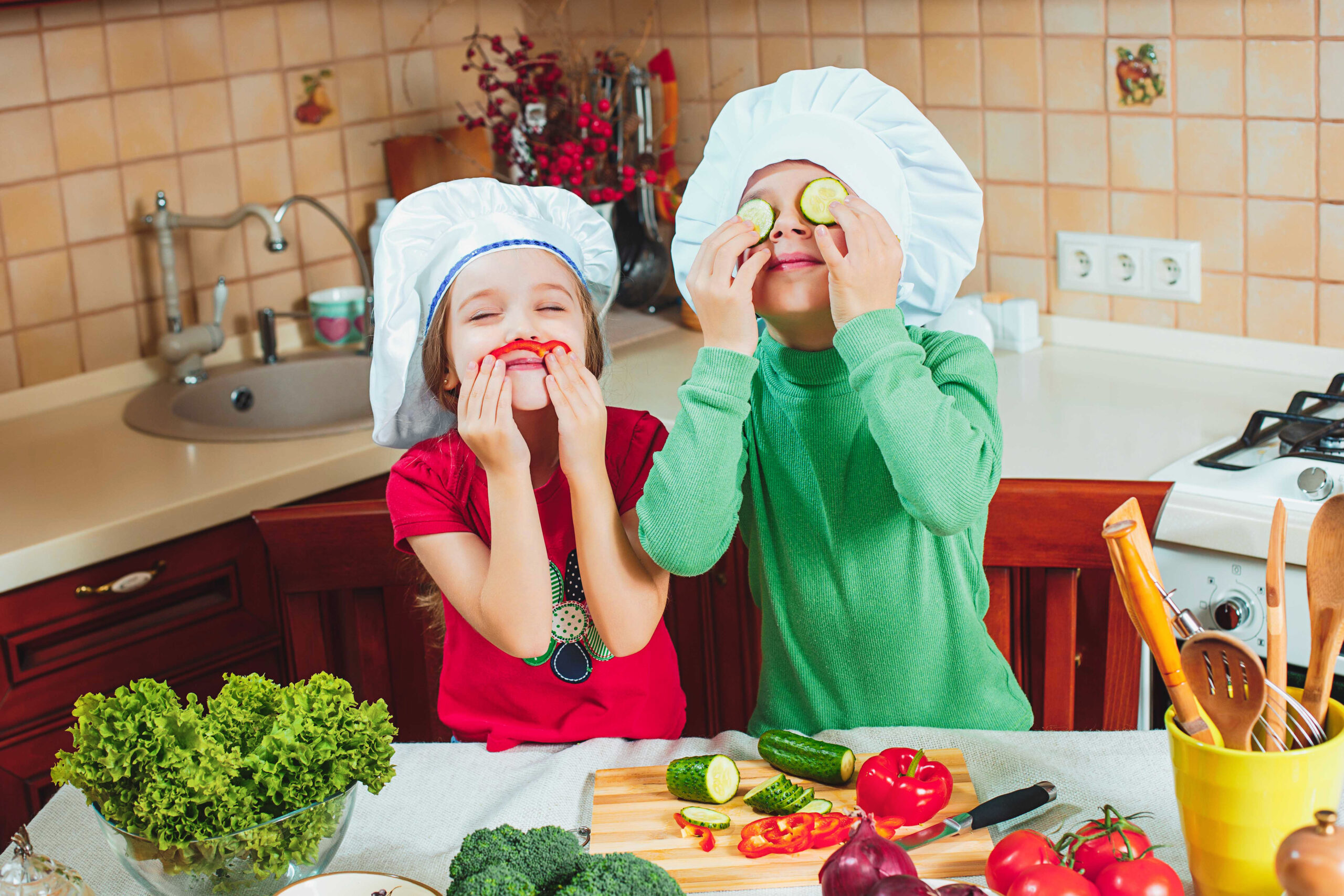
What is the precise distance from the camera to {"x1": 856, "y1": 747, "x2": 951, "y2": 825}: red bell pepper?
0.90 metres

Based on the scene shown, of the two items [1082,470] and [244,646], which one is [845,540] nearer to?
[1082,470]

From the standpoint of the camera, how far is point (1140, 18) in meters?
1.91

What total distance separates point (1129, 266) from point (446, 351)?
130cm

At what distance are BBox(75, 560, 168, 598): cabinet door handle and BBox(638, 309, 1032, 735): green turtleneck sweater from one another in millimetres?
886

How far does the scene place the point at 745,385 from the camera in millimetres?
1034

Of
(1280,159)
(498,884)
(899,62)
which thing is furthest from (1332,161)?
(498,884)

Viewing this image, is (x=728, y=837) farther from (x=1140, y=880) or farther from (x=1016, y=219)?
(x=1016, y=219)

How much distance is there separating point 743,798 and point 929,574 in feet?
0.98

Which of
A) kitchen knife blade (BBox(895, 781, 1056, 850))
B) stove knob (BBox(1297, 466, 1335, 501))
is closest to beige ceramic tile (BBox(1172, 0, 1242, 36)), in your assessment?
stove knob (BBox(1297, 466, 1335, 501))

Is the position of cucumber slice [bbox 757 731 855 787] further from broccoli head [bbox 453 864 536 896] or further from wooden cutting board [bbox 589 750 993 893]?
broccoli head [bbox 453 864 536 896]

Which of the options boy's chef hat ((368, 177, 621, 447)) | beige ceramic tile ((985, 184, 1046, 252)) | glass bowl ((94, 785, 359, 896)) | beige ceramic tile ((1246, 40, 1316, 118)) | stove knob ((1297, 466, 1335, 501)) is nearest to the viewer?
glass bowl ((94, 785, 359, 896))

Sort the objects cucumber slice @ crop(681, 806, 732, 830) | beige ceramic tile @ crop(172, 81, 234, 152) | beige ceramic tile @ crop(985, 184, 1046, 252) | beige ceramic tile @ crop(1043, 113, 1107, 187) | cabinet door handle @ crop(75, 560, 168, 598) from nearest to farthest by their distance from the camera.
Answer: cucumber slice @ crop(681, 806, 732, 830) → cabinet door handle @ crop(75, 560, 168, 598) → beige ceramic tile @ crop(1043, 113, 1107, 187) → beige ceramic tile @ crop(985, 184, 1046, 252) → beige ceramic tile @ crop(172, 81, 234, 152)

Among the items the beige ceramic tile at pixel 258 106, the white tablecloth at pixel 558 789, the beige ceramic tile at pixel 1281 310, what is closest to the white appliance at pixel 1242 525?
the beige ceramic tile at pixel 1281 310

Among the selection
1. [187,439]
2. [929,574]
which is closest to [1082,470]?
[929,574]
